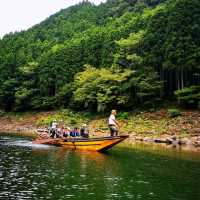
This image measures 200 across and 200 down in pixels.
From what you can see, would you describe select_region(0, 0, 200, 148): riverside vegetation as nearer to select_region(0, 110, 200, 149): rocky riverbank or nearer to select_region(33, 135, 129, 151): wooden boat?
select_region(0, 110, 200, 149): rocky riverbank

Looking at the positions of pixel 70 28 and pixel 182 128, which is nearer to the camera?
pixel 182 128

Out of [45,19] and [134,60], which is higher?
[45,19]

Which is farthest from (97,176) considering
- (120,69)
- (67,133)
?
(120,69)

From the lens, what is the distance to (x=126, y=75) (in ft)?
200

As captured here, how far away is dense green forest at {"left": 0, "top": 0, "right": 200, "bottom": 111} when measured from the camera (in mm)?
56750

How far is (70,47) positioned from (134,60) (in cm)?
1968

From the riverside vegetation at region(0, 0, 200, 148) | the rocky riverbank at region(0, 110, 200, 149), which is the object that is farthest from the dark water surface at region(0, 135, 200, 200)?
the riverside vegetation at region(0, 0, 200, 148)

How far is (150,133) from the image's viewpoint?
4922 cm

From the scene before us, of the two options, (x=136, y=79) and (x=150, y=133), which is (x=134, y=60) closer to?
(x=136, y=79)

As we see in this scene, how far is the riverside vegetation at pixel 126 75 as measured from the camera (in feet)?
180

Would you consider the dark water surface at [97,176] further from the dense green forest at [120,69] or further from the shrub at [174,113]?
the dense green forest at [120,69]

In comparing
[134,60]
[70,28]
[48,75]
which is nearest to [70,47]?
[48,75]

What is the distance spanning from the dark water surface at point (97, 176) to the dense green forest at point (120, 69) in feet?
89.0

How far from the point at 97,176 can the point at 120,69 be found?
42722 millimetres
